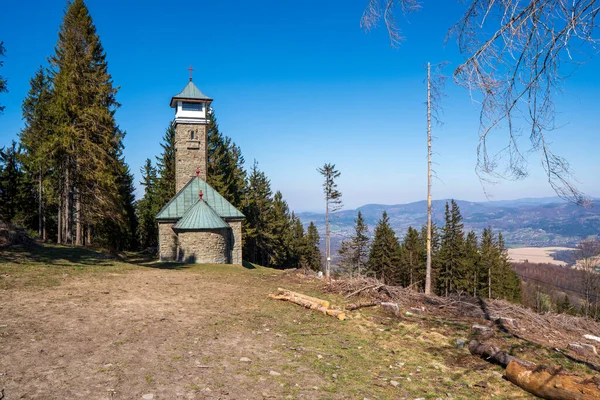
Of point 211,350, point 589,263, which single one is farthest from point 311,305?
point 589,263

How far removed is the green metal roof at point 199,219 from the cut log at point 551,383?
61.2 feet

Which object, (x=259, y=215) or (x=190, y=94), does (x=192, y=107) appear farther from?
(x=259, y=215)

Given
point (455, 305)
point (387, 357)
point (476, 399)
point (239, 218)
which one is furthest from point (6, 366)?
point (239, 218)

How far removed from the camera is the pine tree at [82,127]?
2253cm

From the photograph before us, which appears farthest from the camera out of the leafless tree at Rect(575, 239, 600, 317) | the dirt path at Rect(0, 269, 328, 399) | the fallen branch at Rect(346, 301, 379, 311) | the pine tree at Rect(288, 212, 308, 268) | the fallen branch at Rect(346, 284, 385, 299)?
the pine tree at Rect(288, 212, 308, 268)

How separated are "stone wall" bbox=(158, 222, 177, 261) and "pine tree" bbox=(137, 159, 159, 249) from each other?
19665mm

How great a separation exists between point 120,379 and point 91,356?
1027mm

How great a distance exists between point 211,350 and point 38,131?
28.8 metres

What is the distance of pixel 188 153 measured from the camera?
93.4 ft

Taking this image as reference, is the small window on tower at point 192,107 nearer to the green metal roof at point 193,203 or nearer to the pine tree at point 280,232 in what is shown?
the green metal roof at point 193,203

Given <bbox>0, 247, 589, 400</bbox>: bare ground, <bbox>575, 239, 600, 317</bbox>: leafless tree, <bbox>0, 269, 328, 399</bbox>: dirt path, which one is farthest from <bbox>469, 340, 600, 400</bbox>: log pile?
<bbox>575, 239, 600, 317</bbox>: leafless tree

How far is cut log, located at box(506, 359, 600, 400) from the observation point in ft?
15.2

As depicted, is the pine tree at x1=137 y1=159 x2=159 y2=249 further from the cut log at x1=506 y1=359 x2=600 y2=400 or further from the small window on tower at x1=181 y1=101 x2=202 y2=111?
the cut log at x1=506 y1=359 x2=600 y2=400

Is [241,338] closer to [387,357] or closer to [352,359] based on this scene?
[352,359]
